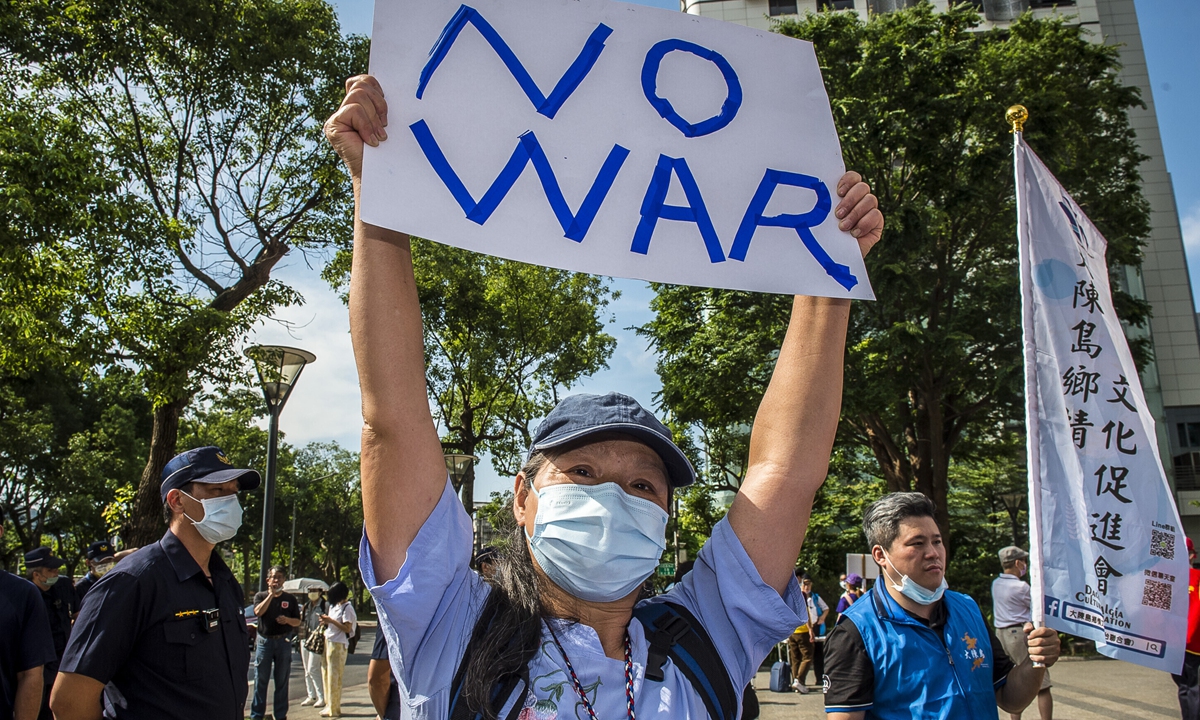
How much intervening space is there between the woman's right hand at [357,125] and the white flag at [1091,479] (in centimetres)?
275

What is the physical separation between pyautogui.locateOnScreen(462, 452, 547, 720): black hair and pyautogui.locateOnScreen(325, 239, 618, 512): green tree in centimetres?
1949

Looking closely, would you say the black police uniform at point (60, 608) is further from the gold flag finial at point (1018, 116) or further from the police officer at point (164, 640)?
the gold flag finial at point (1018, 116)

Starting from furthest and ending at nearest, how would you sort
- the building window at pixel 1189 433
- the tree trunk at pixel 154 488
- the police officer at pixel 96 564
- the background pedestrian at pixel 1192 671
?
1. the building window at pixel 1189 433
2. the tree trunk at pixel 154 488
3. the police officer at pixel 96 564
4. the background pedestrian at pixel 1192 671

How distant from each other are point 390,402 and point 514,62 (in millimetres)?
917

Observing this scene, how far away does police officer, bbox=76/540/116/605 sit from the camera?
24.7 ft

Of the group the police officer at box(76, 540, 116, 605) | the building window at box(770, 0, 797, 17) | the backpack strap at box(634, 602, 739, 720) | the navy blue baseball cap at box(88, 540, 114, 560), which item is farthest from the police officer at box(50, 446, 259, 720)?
the building window at box(770, 0, 797, 17)

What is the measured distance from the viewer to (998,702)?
10.4 feet

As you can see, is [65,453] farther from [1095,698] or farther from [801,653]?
[1095,698]

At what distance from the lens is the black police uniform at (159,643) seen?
9.25 feet

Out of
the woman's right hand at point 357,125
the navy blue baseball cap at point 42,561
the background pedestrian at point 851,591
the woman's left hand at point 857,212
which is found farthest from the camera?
the background pedestrian at point 851,591

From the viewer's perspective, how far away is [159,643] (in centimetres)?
293

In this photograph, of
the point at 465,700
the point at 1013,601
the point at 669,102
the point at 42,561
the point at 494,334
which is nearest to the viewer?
the point at 465,700

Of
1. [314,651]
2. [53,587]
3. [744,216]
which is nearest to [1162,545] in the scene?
[744,216]

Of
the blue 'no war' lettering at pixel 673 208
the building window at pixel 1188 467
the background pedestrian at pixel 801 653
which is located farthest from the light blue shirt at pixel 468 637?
the building window at pixel 1188 467
